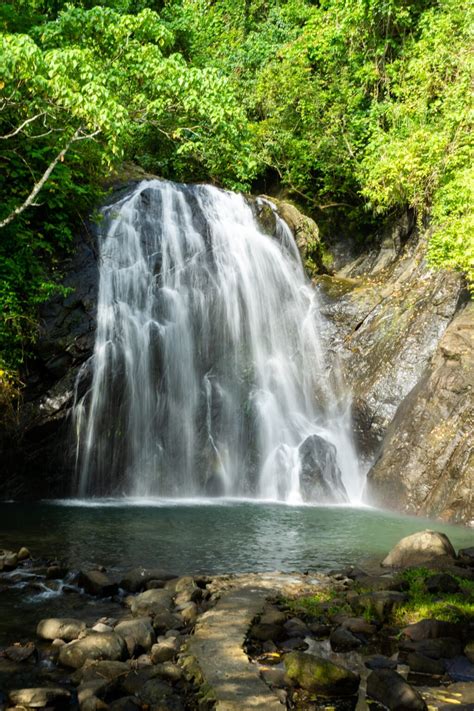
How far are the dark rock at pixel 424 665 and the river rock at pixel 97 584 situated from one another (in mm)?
3248

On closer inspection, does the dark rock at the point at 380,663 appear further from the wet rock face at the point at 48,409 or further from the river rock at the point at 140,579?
the wet rock face at the point at 48,409

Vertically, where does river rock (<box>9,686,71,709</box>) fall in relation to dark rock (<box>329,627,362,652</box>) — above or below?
below

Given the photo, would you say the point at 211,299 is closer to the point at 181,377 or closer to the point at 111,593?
the point at 181,377

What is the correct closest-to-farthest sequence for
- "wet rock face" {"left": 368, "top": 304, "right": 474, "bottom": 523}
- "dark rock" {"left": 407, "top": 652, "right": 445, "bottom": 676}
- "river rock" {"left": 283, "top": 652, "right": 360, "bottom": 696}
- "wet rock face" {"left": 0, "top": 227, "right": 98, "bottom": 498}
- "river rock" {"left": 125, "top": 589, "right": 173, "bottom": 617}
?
1. "river rock" {"left": 283, "top": 652, "right": 360, "bottom": 696}
2. "dark rock" {"left": 407, "top": 652, "right": 445, "bottom": 676}
3. "river rock" {"left": 125, "top": 589, "right": 173, "bottom": 617}
4. "wet rock face" {"left": 368, "top": 304, "right": 474, "bottom": 523}
5. "wet rock face" {"left": 0, "top": 227, "right": 98, "bottom": 498}

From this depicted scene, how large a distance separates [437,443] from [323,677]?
9455 millimetres

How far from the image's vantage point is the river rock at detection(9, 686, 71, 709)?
409cm

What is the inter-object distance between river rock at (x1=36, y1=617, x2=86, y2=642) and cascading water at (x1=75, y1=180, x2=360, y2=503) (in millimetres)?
8660

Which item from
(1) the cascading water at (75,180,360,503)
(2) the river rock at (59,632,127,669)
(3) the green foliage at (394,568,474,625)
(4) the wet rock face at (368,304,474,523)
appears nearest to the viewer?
(2) the river rock at (59,632,127,669)

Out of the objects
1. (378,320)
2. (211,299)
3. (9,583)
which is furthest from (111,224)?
(9,583)

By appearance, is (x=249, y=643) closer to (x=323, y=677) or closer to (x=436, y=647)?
(x=323, y=677)

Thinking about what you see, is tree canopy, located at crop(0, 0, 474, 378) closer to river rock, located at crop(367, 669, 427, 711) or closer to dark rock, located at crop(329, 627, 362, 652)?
dark rock, located at crop(329, 627, 362, 652)

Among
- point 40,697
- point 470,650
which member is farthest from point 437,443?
point 40,697

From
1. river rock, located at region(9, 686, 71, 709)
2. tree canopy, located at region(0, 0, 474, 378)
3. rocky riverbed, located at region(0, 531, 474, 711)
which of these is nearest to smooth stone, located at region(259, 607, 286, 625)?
rocky riverbed, located at region(0, 531, 474, 711)

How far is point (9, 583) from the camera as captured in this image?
700cm
